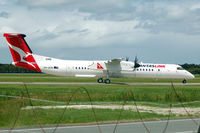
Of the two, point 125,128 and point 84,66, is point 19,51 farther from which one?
point 125,128

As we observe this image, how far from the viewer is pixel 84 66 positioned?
47.3m

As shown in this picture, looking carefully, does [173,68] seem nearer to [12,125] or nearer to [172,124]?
[172,124]

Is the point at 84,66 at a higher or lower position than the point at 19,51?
lower

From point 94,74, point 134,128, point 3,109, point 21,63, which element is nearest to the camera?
point 134,128

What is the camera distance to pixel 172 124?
16203 millimetres

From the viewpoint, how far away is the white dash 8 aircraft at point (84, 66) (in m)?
44.3

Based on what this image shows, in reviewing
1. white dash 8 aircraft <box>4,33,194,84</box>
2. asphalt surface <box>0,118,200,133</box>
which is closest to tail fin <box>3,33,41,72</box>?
white dash 8 aircraft <box>4,33,194,84</box>

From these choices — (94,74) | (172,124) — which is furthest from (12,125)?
(94,74)

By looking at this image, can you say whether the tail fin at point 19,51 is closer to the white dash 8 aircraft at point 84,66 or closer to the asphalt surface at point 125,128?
the white dash 8 aircraft at point 84,66

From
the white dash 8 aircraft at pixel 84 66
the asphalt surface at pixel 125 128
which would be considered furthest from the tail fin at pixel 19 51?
the asphalt surface at pixel 125 128

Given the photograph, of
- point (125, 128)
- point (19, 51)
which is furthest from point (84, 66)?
point (125, 128)

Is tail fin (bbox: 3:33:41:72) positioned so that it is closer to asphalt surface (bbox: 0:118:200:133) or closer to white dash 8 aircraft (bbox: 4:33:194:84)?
white dash 8 aircraft (bbox: 4:33:194:84)

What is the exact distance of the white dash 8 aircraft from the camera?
1743 inches

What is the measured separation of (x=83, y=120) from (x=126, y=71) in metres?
31.2
